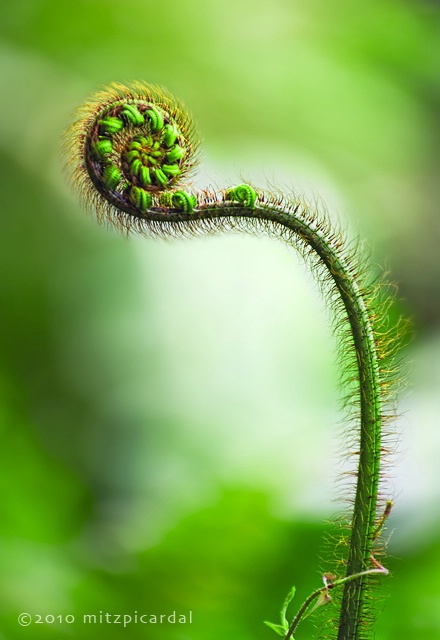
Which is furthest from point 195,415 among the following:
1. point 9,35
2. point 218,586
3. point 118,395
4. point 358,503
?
point 9,35

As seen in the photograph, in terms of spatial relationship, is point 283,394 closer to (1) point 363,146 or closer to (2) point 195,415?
(2) point 195,415

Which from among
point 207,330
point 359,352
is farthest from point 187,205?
point 207,330

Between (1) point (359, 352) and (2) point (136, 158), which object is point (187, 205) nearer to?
(2) point (136, 158)

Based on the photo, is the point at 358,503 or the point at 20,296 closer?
the point at 358,503

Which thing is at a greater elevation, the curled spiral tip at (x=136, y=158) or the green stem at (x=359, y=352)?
the curled spiral tip at (x=136, y=158)

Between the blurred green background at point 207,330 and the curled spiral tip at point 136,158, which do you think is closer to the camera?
the curled spiral tip at point 136,158

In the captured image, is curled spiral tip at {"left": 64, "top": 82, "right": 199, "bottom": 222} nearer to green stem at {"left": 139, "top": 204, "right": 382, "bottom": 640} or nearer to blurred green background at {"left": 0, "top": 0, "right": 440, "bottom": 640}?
green stem at {"left": 139, "top": 204, "right": 382, "bottom": 640}

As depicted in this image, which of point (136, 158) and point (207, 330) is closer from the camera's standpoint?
point (136, 158)

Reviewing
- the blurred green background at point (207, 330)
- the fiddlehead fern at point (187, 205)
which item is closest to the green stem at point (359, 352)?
the fiddlehead fern at point (187, 205)

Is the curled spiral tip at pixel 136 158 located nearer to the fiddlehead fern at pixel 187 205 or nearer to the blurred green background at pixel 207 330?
the fiddlehead fern at pixel 187 205
